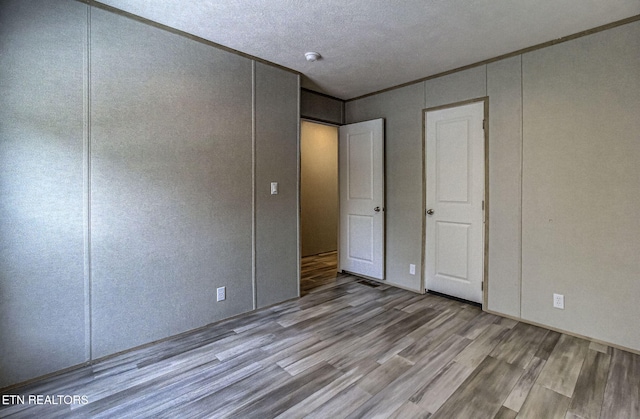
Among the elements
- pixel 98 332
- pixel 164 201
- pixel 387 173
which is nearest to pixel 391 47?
pixel 387 173

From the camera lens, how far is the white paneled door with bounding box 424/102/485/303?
3.09m

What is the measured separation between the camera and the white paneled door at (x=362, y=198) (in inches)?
153

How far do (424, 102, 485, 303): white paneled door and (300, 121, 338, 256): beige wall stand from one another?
8.20ft

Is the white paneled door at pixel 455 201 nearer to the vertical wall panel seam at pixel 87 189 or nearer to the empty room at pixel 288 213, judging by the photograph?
the empty room at pixel 288 213

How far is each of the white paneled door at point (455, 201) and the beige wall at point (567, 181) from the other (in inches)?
5.6

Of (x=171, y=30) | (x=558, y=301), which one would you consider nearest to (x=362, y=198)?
(x=558, y=301)

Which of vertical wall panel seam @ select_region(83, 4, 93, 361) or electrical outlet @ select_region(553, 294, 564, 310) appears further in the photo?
electrical outlet @ select_region(553, 294, 564, 310)

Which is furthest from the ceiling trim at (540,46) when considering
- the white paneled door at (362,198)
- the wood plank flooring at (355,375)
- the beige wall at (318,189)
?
the wood plank flooring at (355,375)

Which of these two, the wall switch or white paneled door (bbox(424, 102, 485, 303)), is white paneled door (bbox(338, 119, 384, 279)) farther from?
the wall switch

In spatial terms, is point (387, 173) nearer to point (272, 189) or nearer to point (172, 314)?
point (272, 189)

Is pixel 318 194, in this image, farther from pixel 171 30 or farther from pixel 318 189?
pixel 171 30

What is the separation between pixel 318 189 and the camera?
5.87 meters

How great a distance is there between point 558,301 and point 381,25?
2.72 metres

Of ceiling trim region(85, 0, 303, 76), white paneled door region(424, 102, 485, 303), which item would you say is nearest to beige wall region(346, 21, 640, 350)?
white paneled door region(424, 102, 485, 303)
